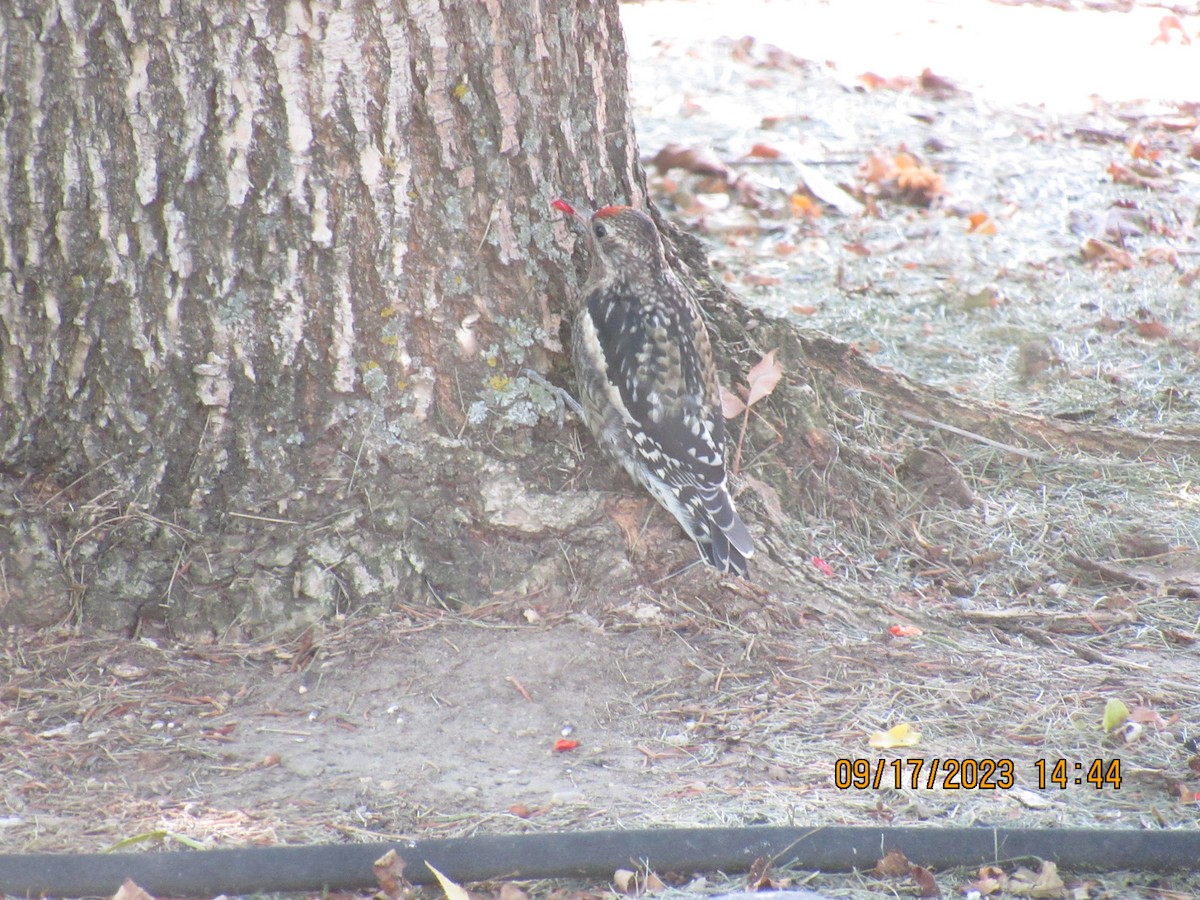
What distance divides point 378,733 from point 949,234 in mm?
4969

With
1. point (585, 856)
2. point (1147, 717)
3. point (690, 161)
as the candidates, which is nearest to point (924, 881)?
point (585, 856)

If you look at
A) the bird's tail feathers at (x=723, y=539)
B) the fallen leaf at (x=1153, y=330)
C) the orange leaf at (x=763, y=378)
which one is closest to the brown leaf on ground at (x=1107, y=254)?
the fallen leaf at (x=1153, y=330)

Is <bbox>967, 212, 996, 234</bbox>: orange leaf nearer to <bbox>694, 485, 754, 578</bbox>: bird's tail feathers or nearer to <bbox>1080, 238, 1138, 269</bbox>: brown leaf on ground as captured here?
<bbox>1080, 238, 1138, 269</bbox>: brown leaf on ground

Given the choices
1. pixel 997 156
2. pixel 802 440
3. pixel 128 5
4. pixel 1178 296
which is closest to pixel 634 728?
pixel 802 440

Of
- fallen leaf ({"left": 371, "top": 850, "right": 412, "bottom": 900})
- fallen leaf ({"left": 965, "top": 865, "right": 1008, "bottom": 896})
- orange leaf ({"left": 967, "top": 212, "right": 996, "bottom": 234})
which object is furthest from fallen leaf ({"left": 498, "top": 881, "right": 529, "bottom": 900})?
orange leaf ({"left": 967, "top": 212, "right": 996, "bottom": 234})

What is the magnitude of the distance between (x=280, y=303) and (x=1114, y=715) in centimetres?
252

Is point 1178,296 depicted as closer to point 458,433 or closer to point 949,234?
point 949,234

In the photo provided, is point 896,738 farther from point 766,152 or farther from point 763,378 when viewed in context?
point 766,152

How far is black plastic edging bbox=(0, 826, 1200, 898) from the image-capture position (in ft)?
8.73

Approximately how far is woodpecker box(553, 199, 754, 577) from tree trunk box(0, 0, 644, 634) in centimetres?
21

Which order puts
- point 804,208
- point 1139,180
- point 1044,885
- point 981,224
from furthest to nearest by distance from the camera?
point 1139,180
point 804,208
point 981,224
point 1044,885

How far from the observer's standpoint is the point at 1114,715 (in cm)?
333

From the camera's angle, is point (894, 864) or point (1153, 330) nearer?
point (894, 864)

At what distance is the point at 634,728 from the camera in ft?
11.1
